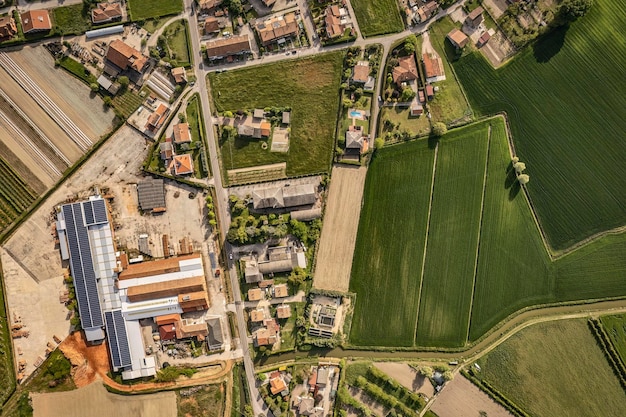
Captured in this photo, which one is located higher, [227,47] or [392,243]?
[227,47]

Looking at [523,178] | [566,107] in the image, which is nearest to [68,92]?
[523,178]

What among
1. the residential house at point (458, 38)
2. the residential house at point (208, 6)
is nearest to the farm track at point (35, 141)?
the residential house at point (208, 6)

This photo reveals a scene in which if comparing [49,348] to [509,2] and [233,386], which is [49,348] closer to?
[233,386]

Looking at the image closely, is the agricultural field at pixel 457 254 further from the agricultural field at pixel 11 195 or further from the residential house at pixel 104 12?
the agricultural field at pixel 11 195

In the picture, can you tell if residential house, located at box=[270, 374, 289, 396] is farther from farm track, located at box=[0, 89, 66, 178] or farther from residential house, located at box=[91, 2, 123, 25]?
residential house, located at box=[91, 2, 123, 25]

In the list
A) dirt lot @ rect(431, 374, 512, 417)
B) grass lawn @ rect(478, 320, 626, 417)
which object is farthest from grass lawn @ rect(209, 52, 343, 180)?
grass lawn @ rect(478, 320, 626, 417)

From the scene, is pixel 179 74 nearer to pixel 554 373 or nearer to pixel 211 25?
pixel 211 25

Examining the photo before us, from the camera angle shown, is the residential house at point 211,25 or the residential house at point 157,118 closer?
the residential house at point 157,118
